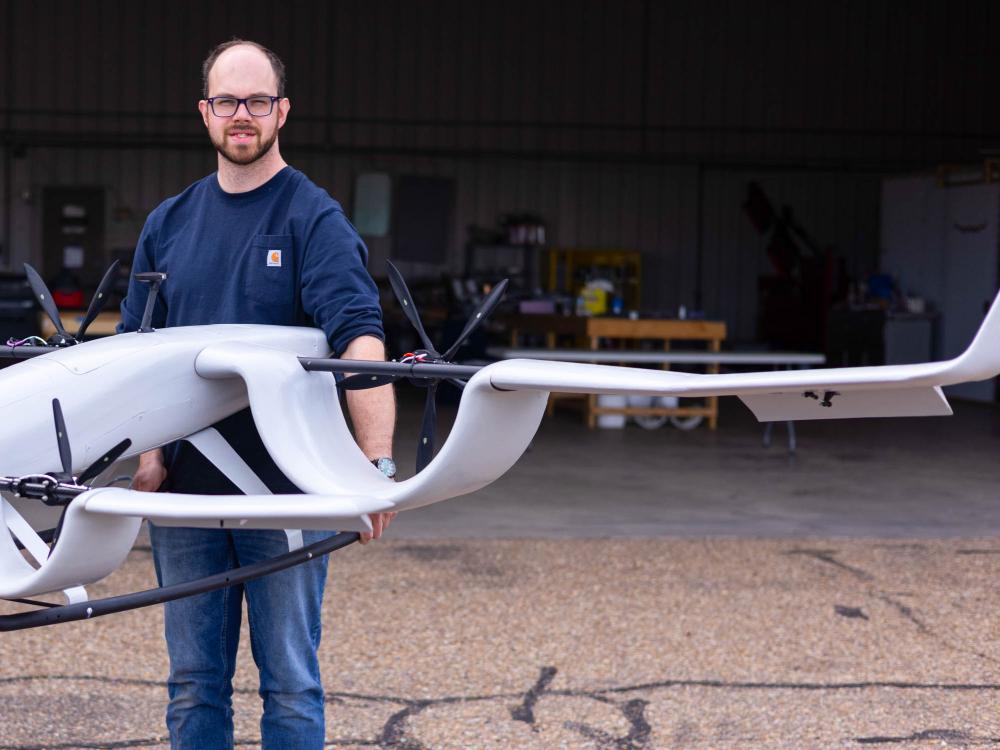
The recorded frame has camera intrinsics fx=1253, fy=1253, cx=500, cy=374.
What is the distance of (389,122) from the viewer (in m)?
15.7

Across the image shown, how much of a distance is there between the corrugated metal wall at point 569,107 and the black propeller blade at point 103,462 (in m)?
13.8

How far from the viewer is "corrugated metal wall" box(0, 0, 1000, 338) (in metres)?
15.2

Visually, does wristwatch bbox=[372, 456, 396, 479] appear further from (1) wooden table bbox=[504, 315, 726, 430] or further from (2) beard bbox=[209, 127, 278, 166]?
(1) wooden table bbox=[504, 315, 726, 430]

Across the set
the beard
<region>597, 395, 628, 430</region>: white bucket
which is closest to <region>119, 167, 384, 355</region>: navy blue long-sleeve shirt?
the beard

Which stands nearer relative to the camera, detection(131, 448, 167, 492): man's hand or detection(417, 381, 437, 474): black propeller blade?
detection(417, 381, 437, 474): black propeller blade

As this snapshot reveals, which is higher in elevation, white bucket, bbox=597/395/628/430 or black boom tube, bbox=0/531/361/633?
black boom tube, bbox=0/531/361/633

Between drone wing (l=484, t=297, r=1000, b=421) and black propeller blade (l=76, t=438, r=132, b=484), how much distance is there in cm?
58

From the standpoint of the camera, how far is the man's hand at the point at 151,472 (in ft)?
7.52

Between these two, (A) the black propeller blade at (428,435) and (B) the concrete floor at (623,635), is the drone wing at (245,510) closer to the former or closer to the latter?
(A) the black propeller blade at (428,435)

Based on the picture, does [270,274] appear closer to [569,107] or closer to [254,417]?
[254,417]

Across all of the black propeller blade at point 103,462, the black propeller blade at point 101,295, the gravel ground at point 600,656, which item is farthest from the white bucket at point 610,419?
the black propeller blade at point 103,462

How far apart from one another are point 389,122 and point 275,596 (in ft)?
45.4

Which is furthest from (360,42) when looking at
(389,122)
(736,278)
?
(736,278)

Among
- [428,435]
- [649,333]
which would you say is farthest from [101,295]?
[649,333]
